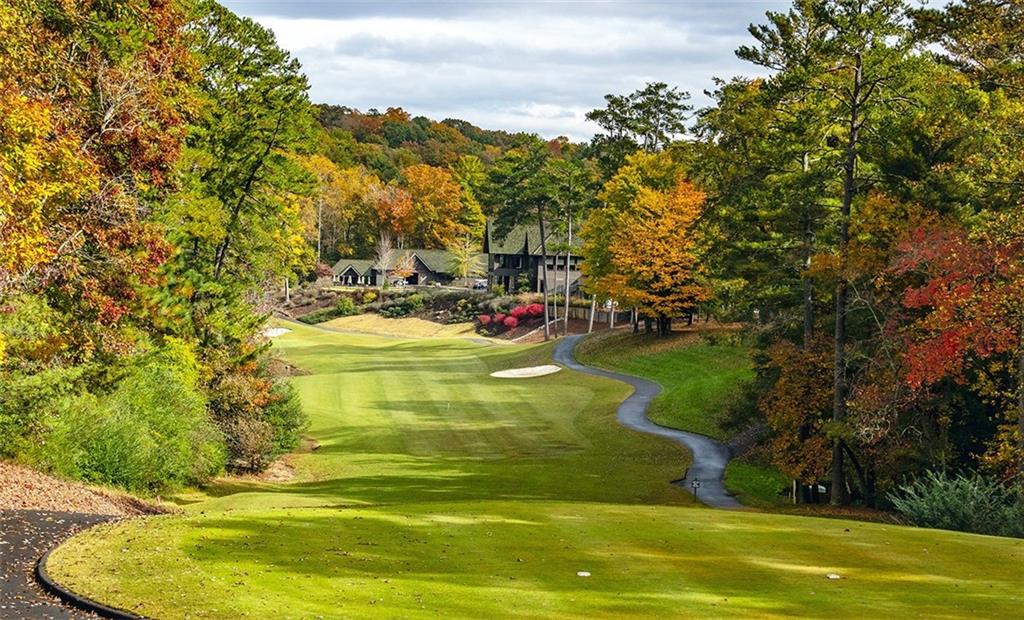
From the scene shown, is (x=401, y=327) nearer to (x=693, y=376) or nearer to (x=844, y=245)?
(x=693, y=376)

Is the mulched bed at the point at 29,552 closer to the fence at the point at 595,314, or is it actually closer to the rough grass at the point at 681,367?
the rough grass at the point at 681,367

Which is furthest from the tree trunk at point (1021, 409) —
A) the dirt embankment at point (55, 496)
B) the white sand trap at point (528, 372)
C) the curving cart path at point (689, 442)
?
the white sand trap at point (528, 372)

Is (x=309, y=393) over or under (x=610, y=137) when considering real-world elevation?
under

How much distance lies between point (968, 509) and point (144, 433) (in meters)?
24.8

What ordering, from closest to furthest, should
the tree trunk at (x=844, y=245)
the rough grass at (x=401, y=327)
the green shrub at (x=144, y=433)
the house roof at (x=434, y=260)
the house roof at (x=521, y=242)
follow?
the green shrub at (x=144, y=433) < the tree trunk at (x=844, y=245) < the rough grass at (x=401, y=327) < the house roof at (x=521, y=242) < the house roof at (x=434, y=260)

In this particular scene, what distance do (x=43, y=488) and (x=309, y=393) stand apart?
40.9 metres

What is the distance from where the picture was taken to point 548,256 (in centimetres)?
12769

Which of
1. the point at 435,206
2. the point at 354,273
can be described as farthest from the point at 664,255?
the point at 435,206

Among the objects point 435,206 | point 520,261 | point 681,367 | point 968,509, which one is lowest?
point 681,367

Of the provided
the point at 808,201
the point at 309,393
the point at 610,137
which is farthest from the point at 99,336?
the point at 610,137

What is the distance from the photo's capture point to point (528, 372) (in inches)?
3046

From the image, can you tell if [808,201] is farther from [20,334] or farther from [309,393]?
[309,393]

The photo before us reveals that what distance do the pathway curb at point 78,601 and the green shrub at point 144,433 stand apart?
15.1 meters

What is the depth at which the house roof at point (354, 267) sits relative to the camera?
488 feet
